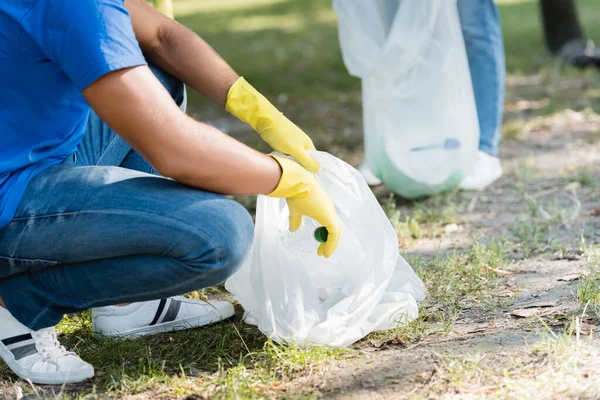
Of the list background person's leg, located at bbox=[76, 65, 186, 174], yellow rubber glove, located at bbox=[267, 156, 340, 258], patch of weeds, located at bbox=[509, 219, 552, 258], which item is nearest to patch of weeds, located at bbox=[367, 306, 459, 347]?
yellow rubber glove, located at bbox=[267, 156, 340, 258]

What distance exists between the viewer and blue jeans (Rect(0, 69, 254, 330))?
5.98ft

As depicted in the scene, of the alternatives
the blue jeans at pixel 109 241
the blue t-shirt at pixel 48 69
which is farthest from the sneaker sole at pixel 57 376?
the blue t-shirt at pixel 48 69

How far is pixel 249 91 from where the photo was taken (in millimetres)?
2170

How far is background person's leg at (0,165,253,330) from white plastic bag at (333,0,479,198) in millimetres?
1312

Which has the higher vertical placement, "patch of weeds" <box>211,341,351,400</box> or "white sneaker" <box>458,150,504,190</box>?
"patch of weeds" <box>211,341,351,400</box>

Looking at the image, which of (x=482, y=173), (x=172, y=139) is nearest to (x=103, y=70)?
(x=172, y=139)

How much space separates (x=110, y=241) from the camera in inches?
71.7

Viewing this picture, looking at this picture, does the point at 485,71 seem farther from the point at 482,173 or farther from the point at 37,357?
the point at 37,357

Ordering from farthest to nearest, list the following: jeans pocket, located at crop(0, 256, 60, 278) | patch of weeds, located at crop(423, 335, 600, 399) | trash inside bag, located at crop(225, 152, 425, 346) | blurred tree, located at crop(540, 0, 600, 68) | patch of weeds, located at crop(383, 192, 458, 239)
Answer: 1. blurred tree, located at crop(540, 0, 600, 68)
2. patch of weeds, located at crop(383, 192, 458, 239)
3. trash inside bag, located at crop(225, 152, 425, 346)
4. jeans pocket, located at crop(0, 256, 60, 278)
5. patch of weeds, located at crop(423, 335, 600, 399)

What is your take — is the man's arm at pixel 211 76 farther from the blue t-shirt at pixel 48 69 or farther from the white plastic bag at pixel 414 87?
the white plastic bag at pixel 414 87

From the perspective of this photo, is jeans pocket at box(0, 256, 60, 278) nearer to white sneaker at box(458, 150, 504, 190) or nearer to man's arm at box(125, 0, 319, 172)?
man's arm at box(125, 0, 319, 172)

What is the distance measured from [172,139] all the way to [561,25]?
16.0 feet

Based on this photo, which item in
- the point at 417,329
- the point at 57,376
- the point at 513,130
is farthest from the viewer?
the point at 513,130

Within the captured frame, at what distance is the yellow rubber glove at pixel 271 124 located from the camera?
2.09 m
